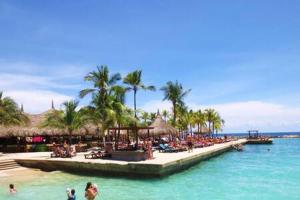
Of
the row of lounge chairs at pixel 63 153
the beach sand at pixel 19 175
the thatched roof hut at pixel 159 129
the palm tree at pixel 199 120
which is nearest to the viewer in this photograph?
the beach sand at pixel 19 175

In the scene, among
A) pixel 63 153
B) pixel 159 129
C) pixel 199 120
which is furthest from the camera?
pixel 199 120

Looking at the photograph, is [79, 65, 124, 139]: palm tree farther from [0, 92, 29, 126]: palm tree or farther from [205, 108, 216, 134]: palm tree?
[205, 108, 216, 134]: palm tree

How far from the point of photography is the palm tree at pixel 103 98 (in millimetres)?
24344

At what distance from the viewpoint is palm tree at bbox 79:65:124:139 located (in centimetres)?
2434

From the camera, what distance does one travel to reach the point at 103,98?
27750mm

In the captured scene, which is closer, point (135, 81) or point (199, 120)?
point (135, 81)

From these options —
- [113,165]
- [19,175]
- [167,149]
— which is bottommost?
[19,175]

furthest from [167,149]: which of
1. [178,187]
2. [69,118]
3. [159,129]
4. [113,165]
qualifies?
[178,187]

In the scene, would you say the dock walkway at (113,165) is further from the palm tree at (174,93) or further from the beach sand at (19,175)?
the palm tree at (174,93)

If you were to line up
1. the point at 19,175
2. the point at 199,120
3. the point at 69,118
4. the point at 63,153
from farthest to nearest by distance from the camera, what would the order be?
the point at 199,120 < the point at 69,118 < the point at 63,153 < the point at 19,175

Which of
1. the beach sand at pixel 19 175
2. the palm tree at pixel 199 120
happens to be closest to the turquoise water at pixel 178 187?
the beach sand at pixel 19 175

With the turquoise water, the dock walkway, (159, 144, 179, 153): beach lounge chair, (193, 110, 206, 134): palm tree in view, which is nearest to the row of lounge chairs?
the dock walkway

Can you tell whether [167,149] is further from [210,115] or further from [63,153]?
[210,115]

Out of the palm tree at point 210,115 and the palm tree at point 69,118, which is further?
the palm tree at point 210,115
